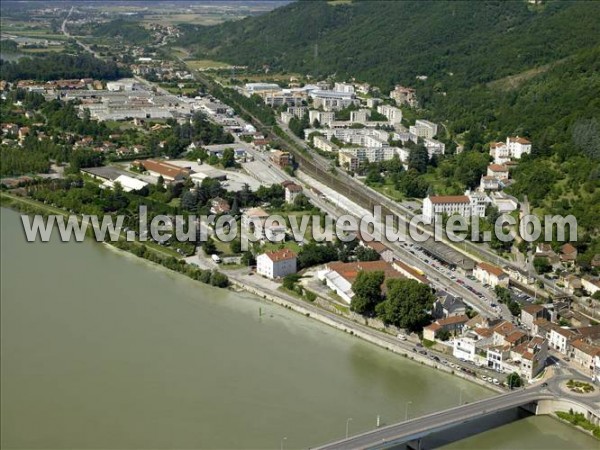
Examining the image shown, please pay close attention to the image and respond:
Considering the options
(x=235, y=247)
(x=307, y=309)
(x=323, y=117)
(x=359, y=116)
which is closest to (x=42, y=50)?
(x=323, y=117)

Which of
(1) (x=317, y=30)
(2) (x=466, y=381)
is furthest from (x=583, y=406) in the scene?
(1) (x=317, y=30)

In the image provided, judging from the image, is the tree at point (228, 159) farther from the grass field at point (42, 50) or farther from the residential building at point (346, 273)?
the grass field at point (42, 50)

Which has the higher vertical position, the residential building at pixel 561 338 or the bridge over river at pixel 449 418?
the residential building at pixel 561 338

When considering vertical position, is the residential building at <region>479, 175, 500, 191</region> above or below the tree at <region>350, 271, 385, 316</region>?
above

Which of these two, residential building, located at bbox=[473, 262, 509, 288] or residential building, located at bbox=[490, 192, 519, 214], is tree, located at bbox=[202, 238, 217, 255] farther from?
residential building, located at bbox=[490, 192, 519, 214]

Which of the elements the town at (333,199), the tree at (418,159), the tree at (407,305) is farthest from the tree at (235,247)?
the tree at (418,159)

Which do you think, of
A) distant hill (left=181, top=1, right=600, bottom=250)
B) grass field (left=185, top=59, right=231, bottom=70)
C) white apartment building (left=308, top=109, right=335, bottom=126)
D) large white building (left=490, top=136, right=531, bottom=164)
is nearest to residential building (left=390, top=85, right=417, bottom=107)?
distant hill (left=181, top=1, right=600, bottom=250)
